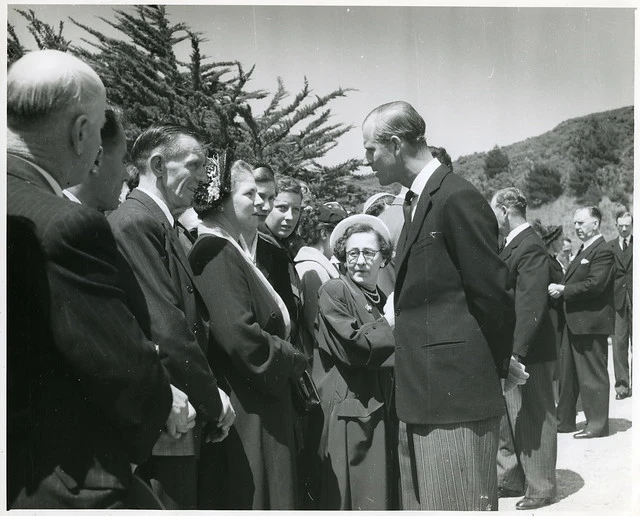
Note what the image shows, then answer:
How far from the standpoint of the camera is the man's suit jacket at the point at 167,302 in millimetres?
2650

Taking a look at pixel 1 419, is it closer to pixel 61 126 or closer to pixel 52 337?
pixel 52 337

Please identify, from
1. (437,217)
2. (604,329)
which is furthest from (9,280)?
(604,329)

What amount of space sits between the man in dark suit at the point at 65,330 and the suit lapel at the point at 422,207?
135 cm

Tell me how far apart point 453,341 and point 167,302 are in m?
1.18

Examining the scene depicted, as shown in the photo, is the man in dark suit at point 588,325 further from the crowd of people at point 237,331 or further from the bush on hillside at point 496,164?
the crowd of people at point 237,331

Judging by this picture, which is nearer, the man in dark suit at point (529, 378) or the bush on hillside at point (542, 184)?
the man in dark suit at point (529, 378)

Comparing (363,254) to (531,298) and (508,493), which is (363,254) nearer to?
(531,298)

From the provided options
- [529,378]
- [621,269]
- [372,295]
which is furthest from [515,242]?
[621,269]

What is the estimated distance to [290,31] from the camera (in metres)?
3.83

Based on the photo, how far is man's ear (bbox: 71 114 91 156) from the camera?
6.95 ft

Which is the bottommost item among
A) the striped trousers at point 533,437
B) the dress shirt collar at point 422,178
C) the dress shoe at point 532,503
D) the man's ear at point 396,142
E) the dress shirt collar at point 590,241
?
the dress shoe at point 532,503

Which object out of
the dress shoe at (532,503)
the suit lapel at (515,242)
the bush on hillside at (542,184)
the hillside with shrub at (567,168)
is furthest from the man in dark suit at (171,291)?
the bush on hillside at (542,184)

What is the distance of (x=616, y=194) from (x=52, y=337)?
8.69 meters

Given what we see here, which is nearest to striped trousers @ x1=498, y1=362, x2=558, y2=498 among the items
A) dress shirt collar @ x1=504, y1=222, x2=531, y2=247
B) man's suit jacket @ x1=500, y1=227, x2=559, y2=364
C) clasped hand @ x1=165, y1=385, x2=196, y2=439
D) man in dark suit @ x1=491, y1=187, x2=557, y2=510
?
man in dark suit @ x1=491, y1=187, x2=557, y2=510
